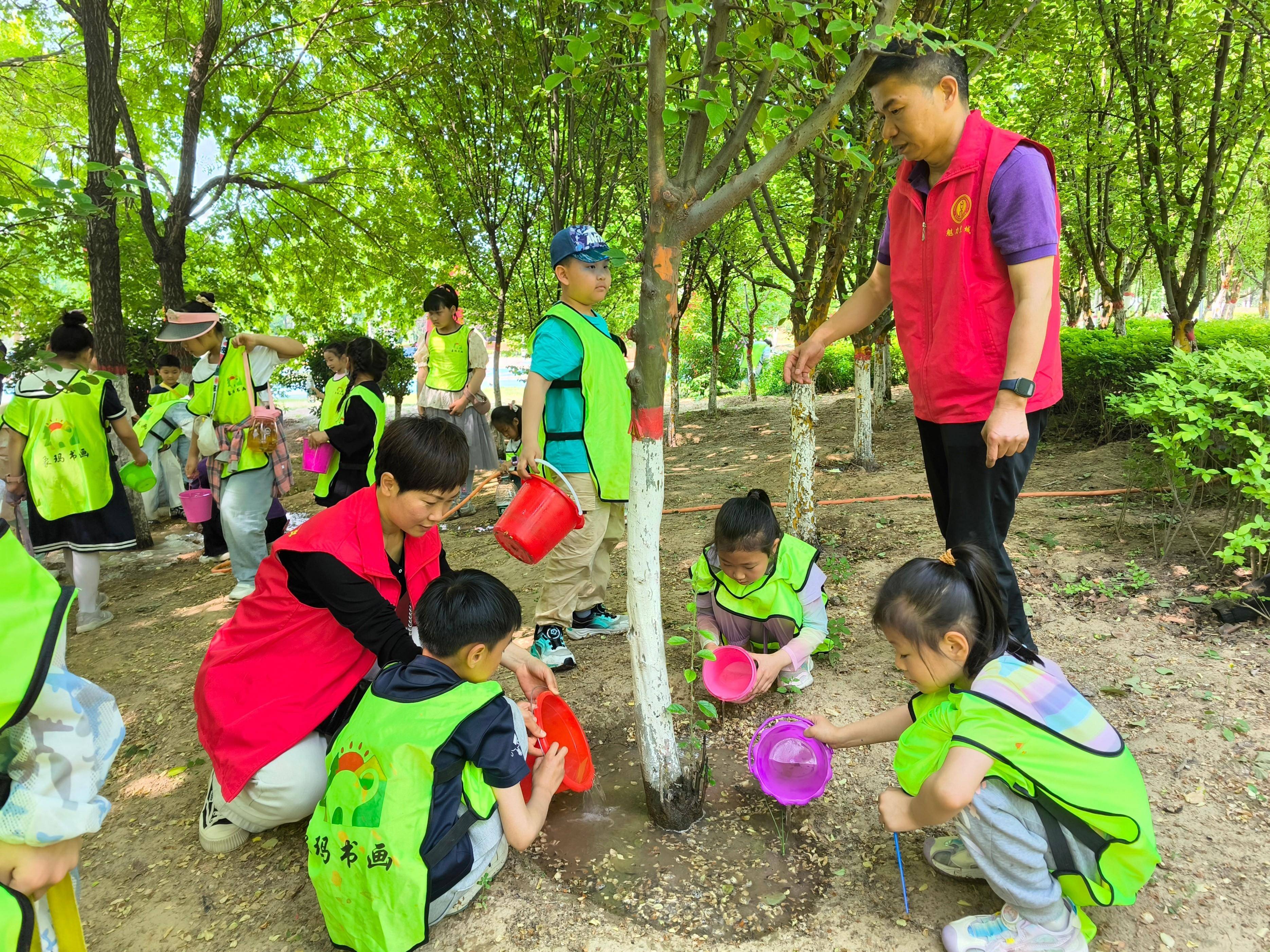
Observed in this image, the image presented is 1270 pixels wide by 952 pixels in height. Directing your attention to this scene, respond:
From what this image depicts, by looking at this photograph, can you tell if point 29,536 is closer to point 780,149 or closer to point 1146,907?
point 780,149

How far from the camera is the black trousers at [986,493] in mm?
2119

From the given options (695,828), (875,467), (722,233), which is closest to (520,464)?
(695,828)

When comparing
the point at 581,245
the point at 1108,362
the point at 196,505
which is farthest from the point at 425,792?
the point at 1108,362

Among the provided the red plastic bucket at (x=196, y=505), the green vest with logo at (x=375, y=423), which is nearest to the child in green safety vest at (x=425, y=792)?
the green vest with logo at (x=375, y=423)

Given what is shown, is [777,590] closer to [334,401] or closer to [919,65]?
[919,65]

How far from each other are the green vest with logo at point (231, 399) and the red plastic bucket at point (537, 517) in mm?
2412

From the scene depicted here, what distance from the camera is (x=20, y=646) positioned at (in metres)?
1.05

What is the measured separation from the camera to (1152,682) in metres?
2.61

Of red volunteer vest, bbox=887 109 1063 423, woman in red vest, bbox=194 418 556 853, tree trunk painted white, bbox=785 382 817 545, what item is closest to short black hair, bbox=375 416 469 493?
woman in red vest, bbox=194 418 556 853

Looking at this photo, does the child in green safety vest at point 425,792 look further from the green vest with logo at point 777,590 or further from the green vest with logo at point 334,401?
the green vest with logo at point 334,401

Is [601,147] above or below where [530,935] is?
above

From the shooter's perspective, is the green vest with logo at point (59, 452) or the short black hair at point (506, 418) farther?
the short black hair at point (506, 418)

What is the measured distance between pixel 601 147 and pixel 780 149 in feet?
17.4

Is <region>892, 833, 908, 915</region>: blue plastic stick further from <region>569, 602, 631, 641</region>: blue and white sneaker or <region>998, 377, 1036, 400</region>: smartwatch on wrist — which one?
<region>569, 602, 631, 641</region>: blue and white sneaker
